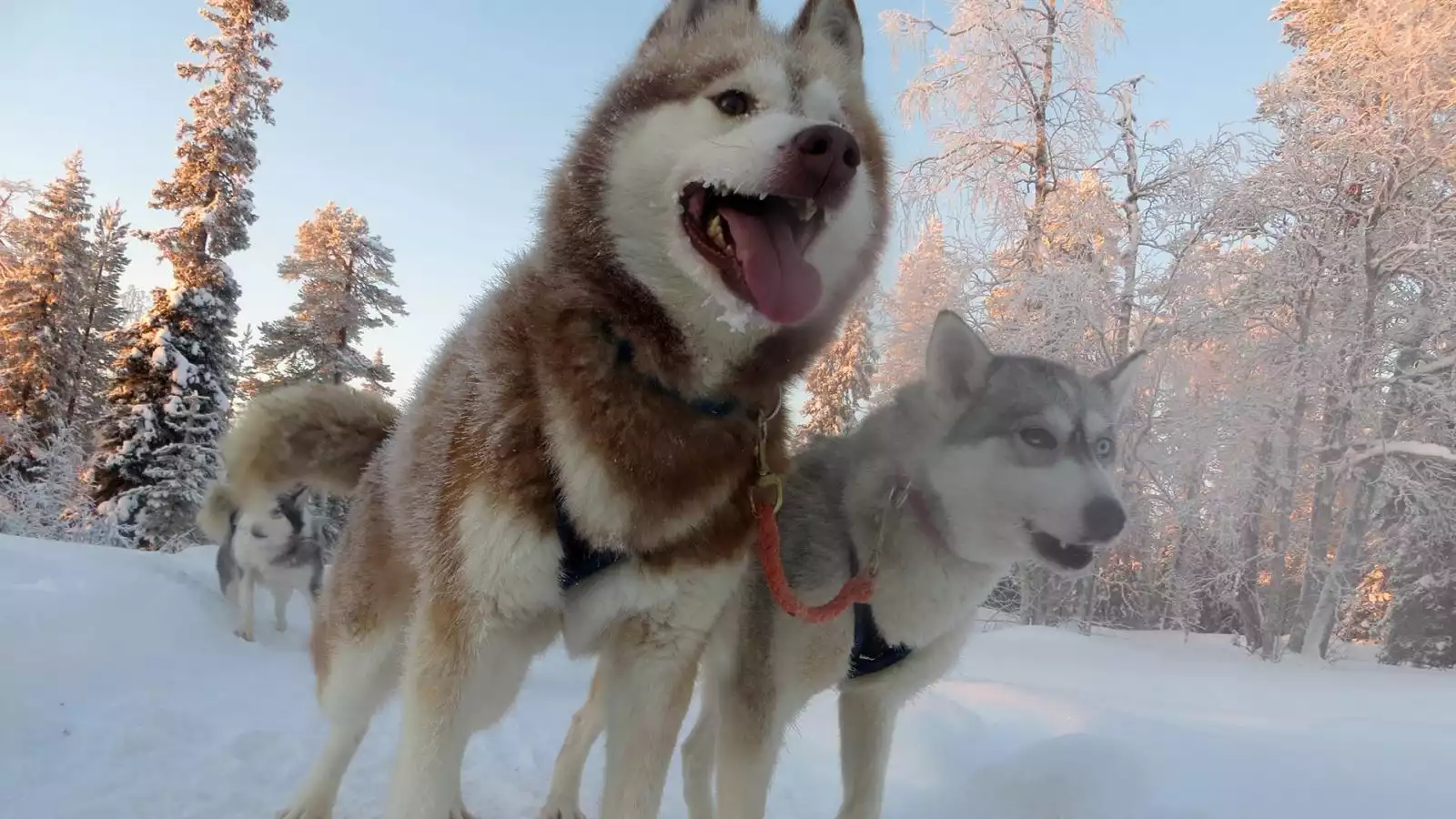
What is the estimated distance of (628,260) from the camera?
169 cm

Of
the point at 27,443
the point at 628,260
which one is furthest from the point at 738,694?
the point at 27,443

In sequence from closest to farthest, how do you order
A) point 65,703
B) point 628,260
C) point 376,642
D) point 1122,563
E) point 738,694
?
point 628,260, point 376,642, point 738,694, point 65,703, point 1122,563

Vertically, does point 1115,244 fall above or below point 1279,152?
below

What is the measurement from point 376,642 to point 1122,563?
11.2 m

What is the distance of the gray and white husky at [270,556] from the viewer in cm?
669

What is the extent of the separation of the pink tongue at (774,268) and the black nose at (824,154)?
138mm

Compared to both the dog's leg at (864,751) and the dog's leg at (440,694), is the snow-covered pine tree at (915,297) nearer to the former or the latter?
the dog's leg at (864,751)

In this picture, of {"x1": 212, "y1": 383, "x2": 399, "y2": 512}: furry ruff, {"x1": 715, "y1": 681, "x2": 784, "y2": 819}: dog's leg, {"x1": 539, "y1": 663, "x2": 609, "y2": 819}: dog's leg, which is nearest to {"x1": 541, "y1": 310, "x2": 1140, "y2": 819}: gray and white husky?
{"x1": 715, "y1": 681, "x2": 784, "y2": 819}: dog's leg

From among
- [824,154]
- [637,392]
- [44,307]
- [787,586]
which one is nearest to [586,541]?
[637,392]

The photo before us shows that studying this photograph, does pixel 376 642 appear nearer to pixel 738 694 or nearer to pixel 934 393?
pixel 738 694

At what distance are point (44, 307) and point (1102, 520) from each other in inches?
933

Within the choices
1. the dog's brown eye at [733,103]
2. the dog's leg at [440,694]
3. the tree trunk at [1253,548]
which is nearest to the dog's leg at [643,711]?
the dog's leg at [440,694]

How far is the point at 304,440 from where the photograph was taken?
2520mm

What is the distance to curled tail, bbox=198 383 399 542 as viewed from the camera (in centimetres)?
246
